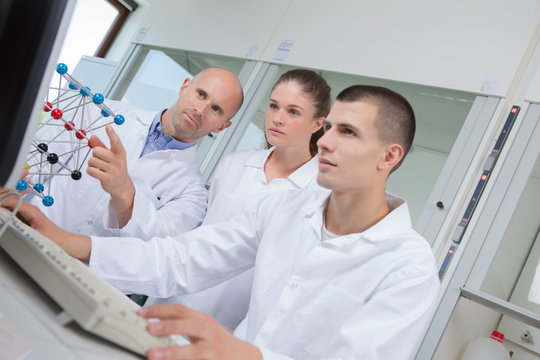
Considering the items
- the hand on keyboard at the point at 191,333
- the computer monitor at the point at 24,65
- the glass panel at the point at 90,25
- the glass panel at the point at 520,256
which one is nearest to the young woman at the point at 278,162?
the glass panel at the point at 520,256

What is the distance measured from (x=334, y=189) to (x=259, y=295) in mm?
347

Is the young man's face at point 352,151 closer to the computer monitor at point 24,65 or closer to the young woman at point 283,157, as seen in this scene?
the young woman at point 283,157

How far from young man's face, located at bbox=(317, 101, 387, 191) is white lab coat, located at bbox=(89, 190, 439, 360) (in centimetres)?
11

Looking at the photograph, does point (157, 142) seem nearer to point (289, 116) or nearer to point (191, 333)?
point (289, 116)

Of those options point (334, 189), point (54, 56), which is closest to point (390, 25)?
point (334, 189)

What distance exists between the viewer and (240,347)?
61 cm

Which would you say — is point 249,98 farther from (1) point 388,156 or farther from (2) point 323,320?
(2) point 323,320

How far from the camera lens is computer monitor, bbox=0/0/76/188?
509 millimetres

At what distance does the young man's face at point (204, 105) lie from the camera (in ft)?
5.13

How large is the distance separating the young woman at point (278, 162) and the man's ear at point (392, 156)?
1.41ft

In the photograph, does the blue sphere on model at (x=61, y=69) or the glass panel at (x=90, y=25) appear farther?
the glass panel at (x=90, y=25)

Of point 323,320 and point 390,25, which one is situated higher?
point 390,25

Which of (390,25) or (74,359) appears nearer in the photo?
(74,359)

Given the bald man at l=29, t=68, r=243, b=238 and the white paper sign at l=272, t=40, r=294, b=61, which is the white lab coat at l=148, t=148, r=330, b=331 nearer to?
the bald man at l=29, t=68, r=243, b=238
